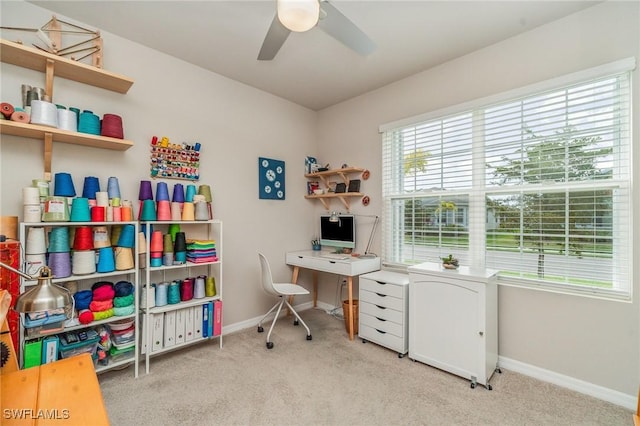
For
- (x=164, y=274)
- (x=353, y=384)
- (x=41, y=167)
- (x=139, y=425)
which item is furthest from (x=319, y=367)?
(x=41, y=167)

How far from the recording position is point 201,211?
8.51ft

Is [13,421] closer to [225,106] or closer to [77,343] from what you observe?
[77,343]

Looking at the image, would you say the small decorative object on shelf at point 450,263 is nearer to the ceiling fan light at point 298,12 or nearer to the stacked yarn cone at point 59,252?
the ceiling fan light at point 298,12

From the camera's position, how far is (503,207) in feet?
7.99

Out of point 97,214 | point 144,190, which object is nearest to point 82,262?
point 97,214

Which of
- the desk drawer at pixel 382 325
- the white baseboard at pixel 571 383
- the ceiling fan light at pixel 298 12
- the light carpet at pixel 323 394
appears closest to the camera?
the ceiling fan light at pixel 298 12

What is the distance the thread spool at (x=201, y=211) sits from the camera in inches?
102

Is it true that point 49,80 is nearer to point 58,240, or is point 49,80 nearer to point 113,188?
point 113,188

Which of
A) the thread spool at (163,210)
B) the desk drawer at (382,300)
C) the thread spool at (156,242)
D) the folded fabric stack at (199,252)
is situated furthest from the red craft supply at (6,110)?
the desk drawer at (382,300)

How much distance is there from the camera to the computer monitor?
11.1 ft

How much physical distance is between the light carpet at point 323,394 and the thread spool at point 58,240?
1011mm

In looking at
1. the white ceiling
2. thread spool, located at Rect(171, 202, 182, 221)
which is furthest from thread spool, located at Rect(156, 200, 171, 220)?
the white ceiling

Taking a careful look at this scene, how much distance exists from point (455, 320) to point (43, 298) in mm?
2355

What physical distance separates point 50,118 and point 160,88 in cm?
96
